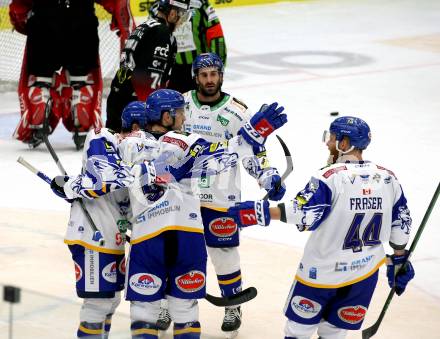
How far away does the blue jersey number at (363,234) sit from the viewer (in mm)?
4891

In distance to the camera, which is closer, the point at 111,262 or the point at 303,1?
the point at 111,262

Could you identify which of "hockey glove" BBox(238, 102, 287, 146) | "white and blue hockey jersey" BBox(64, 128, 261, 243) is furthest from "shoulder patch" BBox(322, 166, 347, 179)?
"white and blue hockey jersey" BBox(64, 128, 261, 243)

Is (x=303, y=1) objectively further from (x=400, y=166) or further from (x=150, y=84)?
(x=150, y=84)

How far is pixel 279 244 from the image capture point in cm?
746

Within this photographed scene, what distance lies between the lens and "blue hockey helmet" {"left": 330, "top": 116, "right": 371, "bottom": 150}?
16.3 feet

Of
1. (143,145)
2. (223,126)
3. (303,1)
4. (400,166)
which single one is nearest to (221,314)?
(223,126)

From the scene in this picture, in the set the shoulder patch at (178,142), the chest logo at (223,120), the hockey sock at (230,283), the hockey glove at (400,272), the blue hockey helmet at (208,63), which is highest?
the blue hockey helmet at (208,63)

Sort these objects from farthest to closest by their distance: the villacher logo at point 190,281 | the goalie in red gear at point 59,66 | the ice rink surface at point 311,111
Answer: the goalie in red gear at point 59,66 → the ice rink surface at point 311,111 → the villacher logo at point 190,281

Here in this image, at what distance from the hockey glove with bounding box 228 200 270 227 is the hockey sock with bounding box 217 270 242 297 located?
3.59 feet

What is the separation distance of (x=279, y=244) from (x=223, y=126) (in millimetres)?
1627

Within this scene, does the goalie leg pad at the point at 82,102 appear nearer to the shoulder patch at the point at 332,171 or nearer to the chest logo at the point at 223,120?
the chest logo at the point at 223,120

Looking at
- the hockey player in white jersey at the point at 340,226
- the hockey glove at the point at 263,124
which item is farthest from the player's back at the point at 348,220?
the hockey glove at the point at 263,124

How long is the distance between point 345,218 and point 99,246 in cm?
117

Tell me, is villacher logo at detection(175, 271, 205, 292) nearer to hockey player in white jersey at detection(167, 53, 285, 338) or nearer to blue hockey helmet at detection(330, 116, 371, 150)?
hockey player in white jersey at detection(167, 53, 285, 338)
